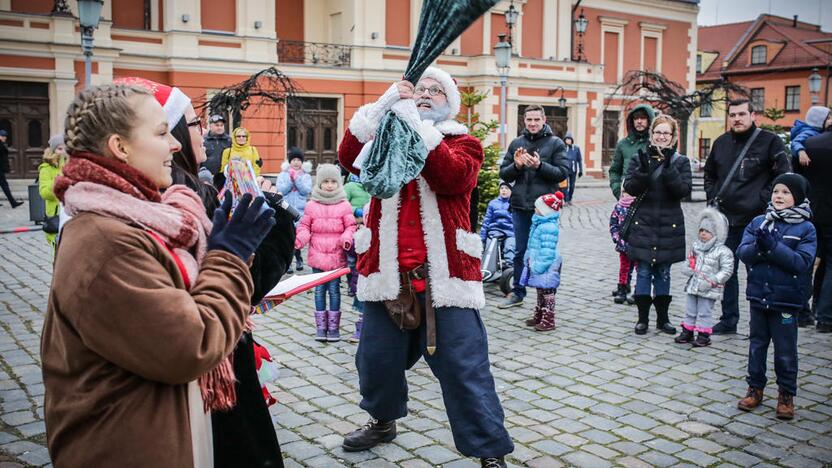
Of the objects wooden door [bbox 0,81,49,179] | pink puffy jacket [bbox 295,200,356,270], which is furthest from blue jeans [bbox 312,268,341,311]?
wooden door [bbox 0,81,49,179]

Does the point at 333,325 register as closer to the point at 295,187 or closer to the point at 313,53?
the point at 295,187

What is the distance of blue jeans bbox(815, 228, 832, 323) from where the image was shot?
22.5ft

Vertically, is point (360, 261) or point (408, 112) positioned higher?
point (408, 112)

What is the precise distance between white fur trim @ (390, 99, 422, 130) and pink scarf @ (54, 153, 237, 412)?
4.74 ft

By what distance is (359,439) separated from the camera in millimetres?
4102

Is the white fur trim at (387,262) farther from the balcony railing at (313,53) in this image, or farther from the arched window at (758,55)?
the arched window at (758,55)

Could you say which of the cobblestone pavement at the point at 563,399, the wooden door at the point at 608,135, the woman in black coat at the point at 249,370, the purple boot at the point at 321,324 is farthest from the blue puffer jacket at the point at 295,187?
the wooden door at the point at 608,135

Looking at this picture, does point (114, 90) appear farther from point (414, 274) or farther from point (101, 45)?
point (101, 45)

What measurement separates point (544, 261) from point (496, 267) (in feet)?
5.22

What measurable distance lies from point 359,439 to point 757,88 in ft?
184

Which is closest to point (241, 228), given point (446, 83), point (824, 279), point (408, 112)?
point (408, 112)

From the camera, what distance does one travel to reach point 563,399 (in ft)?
16.4

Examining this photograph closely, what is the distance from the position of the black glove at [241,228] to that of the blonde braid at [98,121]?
1.17ft

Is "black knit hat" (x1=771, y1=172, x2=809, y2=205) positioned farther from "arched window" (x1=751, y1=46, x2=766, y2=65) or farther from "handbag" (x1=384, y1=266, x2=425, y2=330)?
"arched window" (x1=751, y1=46, x2=766, y2=65)
